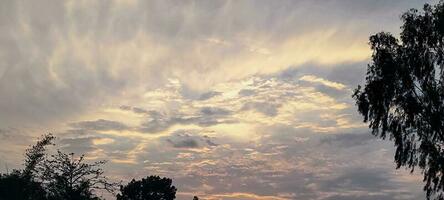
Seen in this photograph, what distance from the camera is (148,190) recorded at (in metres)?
93.2

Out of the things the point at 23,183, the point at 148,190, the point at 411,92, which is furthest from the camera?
the point at 148,190

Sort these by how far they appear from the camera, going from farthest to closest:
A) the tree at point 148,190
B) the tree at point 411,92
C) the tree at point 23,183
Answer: the tree at point 148,190 < the tree at point 23,183 < the tree at point 411,92

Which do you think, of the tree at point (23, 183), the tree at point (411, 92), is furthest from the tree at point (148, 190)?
the tree at point (411, 92)

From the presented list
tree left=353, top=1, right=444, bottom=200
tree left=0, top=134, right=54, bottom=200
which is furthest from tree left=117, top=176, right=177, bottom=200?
tree left=353, top=1, right=444, bottom=200

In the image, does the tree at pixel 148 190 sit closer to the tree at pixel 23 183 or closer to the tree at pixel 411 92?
the tree at pixel 23 183

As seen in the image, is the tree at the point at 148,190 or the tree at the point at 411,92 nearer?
the tree at the point at 411,92

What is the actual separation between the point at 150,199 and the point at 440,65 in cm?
7425

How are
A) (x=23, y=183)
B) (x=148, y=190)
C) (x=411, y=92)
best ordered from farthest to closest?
(x=148, y=190) → (x=23, y=183) → (x=411, y=92)

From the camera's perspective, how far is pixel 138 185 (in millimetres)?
93688

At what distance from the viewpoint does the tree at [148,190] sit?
9289 centimetres

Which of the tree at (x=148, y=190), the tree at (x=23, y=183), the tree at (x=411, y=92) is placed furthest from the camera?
the tree at (x=148, y=190)

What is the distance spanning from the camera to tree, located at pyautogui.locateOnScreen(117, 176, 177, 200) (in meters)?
92.9

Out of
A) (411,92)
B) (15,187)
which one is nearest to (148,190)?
(15,187)

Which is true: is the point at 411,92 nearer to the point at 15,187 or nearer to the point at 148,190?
the point at 15,187
